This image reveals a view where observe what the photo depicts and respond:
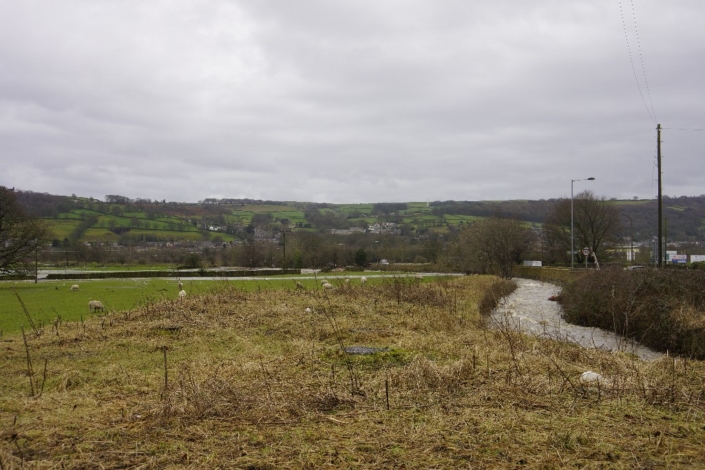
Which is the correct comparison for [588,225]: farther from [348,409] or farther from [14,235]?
[348,409]

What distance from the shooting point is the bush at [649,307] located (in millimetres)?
15859

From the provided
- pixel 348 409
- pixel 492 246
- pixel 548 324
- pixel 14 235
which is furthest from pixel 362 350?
pixel 492 246

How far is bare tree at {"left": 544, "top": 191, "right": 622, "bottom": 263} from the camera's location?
63469 mm

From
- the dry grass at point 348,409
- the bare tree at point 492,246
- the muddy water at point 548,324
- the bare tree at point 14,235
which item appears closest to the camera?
the dry grass at point 348,409

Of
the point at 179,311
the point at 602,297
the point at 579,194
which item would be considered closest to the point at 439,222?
the point at 579,194

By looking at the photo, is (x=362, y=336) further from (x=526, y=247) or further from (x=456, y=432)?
(x=526, y=247)

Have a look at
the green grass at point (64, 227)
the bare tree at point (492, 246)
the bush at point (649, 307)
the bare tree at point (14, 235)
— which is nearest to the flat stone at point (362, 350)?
the bush at point (649, 307)

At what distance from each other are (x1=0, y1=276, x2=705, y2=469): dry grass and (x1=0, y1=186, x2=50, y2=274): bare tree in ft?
119

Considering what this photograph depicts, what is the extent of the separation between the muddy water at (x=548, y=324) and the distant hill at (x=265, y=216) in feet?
124

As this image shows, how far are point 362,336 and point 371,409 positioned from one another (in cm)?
601

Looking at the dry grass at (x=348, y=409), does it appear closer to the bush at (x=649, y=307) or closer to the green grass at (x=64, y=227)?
the bush at (x=649, y=307)

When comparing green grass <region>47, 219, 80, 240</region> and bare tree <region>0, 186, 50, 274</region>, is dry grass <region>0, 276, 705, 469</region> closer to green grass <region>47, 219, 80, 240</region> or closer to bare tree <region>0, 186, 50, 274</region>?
bare tree <region>0, 186, 50, 274</region>

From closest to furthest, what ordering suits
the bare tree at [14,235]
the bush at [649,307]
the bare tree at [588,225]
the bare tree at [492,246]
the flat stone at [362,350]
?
the flat stone at [362,350] → the bush at [649,307] → the bare tree at [14,235] → the bare tree at [492,246] → the bare tree at [588,225]

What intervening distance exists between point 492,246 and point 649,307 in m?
41.0
